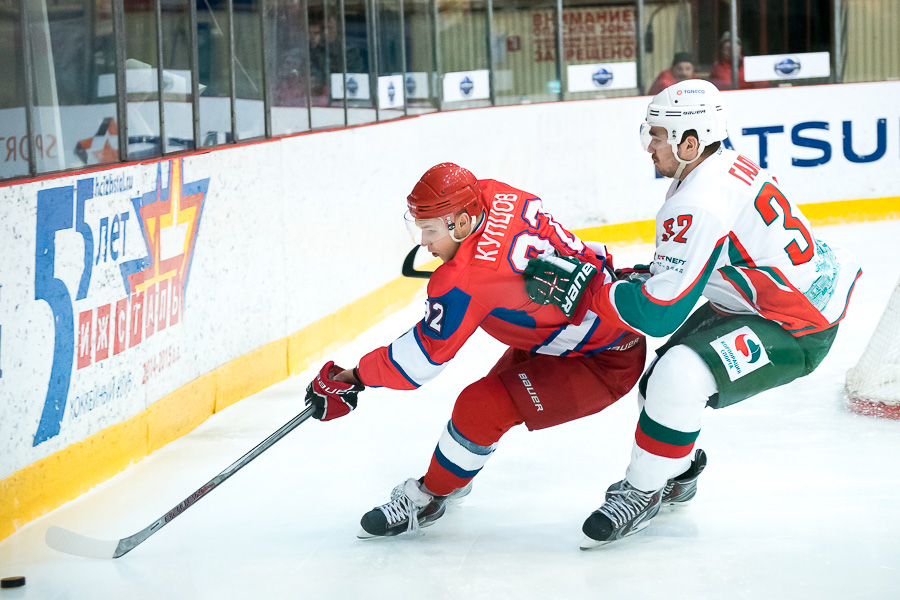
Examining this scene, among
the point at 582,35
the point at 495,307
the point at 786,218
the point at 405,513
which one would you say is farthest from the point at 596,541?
the point at 582,35

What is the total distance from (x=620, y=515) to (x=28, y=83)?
1.93 m

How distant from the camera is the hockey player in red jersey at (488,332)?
2.29 m

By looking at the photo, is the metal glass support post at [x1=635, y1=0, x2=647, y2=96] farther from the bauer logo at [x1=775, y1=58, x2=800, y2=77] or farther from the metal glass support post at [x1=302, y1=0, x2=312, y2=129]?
the metal glass support post at [x1=302, y1=0, x2=312, y2=129]

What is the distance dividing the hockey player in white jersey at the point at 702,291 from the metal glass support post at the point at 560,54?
5.43 m

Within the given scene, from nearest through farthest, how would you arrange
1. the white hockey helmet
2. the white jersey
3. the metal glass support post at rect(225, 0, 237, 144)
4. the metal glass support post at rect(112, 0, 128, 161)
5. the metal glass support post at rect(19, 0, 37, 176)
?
the white jersey < the white hockey helmet < the metal glass support post at rect(19, 0, 37, 176) < the metal glass support post at rect(112, 0, 128, 161) < the metal glass support post at rect(225, 0, 237, 144)

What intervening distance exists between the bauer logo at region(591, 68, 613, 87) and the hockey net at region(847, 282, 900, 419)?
459cm

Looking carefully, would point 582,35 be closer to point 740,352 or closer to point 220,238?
point 220,238

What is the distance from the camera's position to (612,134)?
7434 millimetres

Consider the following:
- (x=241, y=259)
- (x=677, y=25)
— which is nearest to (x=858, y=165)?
(x=677, y=25)

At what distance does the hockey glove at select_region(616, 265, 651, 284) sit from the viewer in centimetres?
243

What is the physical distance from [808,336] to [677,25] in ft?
19.9

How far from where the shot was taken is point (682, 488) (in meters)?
2.69

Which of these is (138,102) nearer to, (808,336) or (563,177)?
(808,336)

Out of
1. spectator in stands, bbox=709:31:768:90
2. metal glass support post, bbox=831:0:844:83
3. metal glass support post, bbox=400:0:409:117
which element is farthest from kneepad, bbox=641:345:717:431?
metal glass support post, bbox=831:0:844:83
